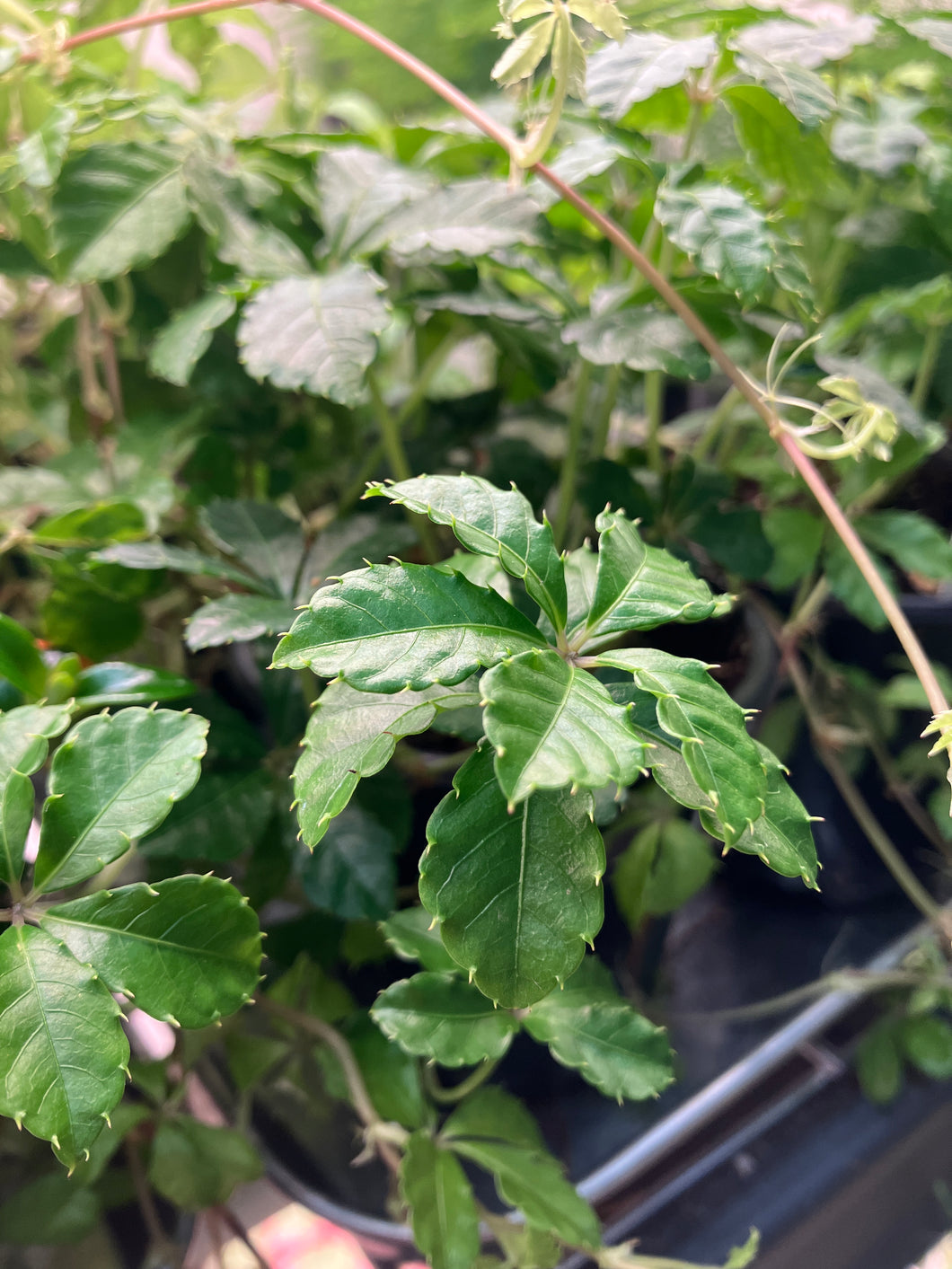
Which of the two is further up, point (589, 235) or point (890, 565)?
point (589, 235)

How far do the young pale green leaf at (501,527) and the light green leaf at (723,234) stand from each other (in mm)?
207

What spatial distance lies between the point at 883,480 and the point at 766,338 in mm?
174

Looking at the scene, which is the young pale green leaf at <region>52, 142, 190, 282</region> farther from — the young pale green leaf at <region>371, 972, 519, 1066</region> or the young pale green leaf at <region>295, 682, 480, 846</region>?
the young pale green leaf at <region>371, 972, 519, 1066</region>

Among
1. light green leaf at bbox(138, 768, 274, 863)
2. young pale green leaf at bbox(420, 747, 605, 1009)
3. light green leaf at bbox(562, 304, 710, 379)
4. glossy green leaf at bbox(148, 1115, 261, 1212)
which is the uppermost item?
light green leaf at bbox(562, 304, 710, 379)

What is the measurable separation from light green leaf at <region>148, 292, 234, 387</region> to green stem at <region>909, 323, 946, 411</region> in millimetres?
565

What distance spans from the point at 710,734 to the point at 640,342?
0.99ft

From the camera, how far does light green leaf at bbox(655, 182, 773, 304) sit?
0.46 metres

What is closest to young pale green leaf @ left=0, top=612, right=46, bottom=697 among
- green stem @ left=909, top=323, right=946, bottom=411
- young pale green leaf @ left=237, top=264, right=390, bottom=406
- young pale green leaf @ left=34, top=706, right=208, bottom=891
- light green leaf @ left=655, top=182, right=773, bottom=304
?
young pale green leaf @ left=34, top=706, right=208, bottom=891

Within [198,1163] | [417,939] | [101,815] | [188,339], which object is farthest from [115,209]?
[198,1163]

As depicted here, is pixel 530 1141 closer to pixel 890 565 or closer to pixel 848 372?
pixel 848 372

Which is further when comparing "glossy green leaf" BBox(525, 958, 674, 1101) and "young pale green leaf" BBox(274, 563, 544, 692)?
"glossy green leaf" BBox(525, 958, 674, 1101)

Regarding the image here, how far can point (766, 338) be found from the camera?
0.62m

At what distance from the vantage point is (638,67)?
50cm

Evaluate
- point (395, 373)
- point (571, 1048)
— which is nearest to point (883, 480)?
point (571, 1048)
